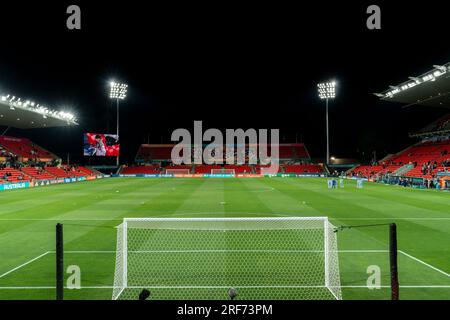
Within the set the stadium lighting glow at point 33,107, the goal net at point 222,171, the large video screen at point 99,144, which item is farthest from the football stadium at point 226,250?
the goal net at point 222,171

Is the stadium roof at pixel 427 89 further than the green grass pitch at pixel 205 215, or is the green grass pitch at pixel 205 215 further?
the stadium roof at pixel 427 89

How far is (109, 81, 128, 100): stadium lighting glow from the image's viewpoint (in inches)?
2317

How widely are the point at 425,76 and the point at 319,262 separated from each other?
31.7m

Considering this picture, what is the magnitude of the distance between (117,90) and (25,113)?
1877cm

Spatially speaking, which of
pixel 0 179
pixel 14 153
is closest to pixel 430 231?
pixel 0 179

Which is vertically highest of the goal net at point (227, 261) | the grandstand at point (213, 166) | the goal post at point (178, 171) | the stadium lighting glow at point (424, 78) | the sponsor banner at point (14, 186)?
the stadium lighting glow at point (424, 78)

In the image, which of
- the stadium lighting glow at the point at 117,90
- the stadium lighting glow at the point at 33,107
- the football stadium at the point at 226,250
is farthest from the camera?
the stadium lighting glow at the point at 117,90

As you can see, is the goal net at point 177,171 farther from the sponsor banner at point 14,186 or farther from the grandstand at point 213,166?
the sponsor banner at point 14,186

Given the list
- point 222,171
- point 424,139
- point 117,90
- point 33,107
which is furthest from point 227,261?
point 222,171

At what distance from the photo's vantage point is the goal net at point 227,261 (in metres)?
7.11

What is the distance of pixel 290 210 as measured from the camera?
18.9 metres

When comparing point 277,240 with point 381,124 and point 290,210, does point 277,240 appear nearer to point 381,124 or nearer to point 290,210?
point 290,210

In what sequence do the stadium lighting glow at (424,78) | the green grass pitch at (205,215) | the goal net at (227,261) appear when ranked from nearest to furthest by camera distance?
1. the goal net at (227,261)
2. the green grass pitch at (205,215)
3. the stadium lighting glow at (424,78)

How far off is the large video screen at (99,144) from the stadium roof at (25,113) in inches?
167
